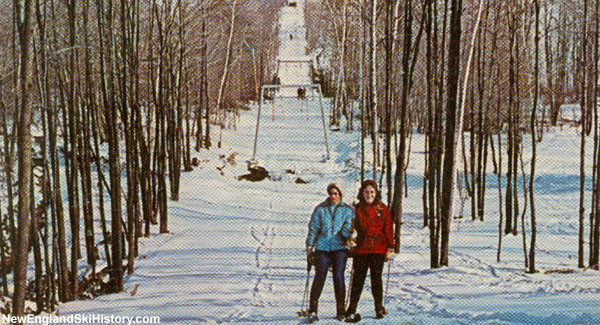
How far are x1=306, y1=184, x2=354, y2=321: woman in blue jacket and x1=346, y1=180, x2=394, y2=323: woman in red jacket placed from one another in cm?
12

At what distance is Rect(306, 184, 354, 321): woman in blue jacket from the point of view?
6.45 meters

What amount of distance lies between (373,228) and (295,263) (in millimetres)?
4107

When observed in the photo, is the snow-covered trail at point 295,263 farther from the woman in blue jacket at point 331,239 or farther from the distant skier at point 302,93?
the distant skier at point 302,93

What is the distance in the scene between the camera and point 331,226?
21.1 ft

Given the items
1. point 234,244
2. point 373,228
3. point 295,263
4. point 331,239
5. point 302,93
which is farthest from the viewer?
point 302,93

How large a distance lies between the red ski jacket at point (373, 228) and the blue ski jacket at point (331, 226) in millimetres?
118

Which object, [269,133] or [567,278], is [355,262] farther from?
[269,133]

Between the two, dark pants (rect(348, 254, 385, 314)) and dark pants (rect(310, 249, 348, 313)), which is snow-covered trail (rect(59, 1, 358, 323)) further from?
dark pants (rect(348, 254, 385, 314))

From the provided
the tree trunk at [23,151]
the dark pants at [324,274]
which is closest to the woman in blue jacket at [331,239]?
the dark pants at [324,274]

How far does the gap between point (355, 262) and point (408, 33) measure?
501 cm

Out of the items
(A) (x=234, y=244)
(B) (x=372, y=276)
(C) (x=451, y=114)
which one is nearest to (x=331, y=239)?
(B) (x=372, y=276)

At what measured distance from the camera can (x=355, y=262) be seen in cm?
658

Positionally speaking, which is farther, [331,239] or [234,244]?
[234,244]

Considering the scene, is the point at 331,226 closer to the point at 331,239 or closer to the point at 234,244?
the point at 331,239
